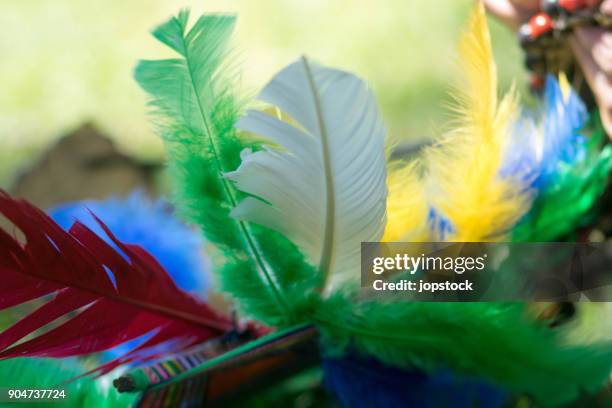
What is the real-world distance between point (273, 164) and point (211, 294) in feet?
1.23

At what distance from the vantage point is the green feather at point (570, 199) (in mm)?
700

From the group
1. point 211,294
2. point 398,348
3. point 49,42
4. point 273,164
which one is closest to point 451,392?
point 398,348

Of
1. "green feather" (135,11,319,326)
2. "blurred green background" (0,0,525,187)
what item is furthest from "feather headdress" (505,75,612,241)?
"blurred green background" (0,0,525,187)

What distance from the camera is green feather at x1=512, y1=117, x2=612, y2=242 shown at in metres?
0.70

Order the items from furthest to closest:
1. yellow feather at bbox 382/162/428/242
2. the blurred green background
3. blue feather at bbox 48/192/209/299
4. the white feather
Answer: the blurred green background
blue feather at bbox 48/192/209/299
yellow feather at bbox 382/162/428/242
the white feather

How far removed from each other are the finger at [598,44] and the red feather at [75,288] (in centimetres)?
48

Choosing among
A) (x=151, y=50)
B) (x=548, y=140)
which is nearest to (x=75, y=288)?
(x=548, y=140)

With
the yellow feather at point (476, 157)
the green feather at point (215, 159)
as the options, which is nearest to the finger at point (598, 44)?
the yellow feather at point (476, 157)

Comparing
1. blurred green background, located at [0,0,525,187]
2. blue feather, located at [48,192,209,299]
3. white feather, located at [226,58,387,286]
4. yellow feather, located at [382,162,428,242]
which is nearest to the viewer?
white feather, located at [226,58,387,286]

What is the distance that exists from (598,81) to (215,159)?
42 centimetres

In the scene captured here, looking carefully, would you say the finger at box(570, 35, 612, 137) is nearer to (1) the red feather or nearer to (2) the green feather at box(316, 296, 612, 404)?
(2) the green feather at box(316, 296, 612, 404)

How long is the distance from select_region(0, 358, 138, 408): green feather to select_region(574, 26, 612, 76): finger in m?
0.55

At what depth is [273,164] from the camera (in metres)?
0.50

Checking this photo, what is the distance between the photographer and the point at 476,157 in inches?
25.1
